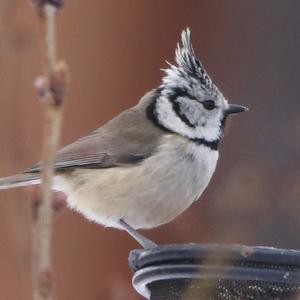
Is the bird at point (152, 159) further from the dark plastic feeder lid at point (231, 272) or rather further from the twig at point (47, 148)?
the twig at point (47, 148)

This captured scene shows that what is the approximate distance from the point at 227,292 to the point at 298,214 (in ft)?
2.46

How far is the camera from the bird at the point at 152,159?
3.27 meters

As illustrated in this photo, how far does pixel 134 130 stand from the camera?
3518 mm

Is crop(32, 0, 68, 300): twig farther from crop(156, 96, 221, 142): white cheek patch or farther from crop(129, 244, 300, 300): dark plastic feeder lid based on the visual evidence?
crop(156, 96, 221, 142): white cheek patch

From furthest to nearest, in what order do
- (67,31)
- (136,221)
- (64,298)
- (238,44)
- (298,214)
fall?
(238,44)
(67,31)
(64,298)
(136,221)
(298,214)

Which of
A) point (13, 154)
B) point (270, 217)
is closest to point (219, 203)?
point (270, 217)

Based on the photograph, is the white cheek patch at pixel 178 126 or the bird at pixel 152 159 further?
the white cheek patch at pixel 178 126

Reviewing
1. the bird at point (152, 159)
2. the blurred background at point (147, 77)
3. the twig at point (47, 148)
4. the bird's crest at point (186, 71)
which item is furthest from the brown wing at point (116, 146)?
the twig at point (47, 148)

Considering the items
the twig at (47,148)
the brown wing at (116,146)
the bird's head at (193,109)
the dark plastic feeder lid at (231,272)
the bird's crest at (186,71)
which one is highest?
the bird's crest at (186,71)

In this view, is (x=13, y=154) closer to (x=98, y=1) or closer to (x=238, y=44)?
(x=98, y=1)

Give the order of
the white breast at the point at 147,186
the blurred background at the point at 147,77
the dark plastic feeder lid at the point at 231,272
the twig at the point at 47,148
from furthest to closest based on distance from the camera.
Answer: the blurred background at the point at 147,77 → the white breast at the point at 147,186 → the dark plastic feeder lid at the point at 231,272 → the twig at the point at 47,148

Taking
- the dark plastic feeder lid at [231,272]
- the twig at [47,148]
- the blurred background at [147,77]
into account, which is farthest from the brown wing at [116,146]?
the twig at [47,148]

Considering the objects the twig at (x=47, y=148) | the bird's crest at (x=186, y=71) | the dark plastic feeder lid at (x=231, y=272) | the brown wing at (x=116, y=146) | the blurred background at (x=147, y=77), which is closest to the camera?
the twig at (x=47, y=148)

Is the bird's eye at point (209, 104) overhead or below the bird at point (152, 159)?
overhead
